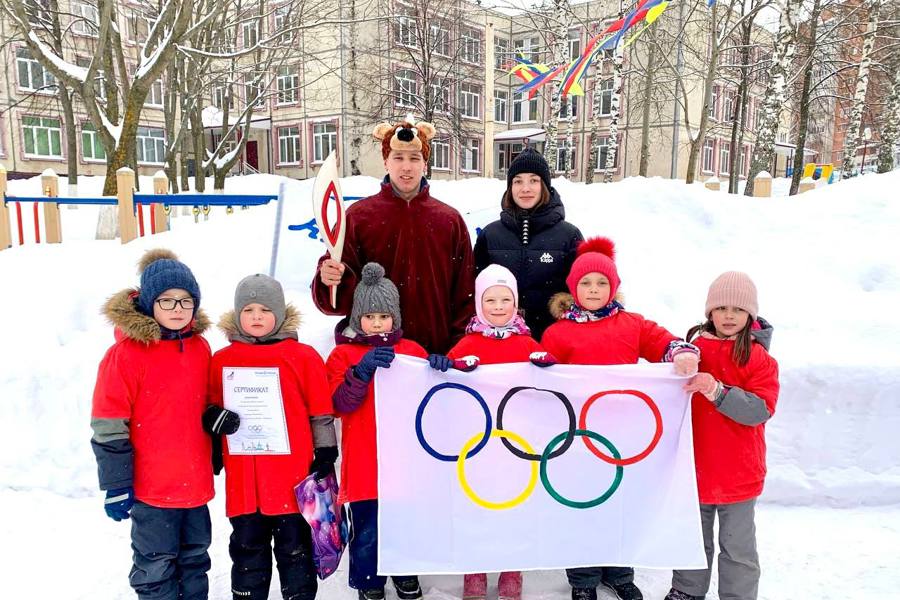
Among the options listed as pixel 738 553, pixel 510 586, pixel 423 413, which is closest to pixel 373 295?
pixel 423 413

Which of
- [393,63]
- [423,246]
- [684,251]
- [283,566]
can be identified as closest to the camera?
[283,566]

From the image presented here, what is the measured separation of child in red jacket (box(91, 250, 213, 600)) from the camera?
8.22 ft

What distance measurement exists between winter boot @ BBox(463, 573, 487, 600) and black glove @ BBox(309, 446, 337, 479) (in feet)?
3.08

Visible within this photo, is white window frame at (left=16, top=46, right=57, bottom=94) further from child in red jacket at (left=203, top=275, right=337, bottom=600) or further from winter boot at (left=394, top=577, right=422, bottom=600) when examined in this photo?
winter boot at (left=394, top=577, right=422, bottom=600)

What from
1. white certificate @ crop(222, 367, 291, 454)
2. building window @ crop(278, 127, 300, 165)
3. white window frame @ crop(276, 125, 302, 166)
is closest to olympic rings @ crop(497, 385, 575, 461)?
white certificate @ crop(222, 367, 291, 454)

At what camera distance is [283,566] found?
2.81 meters

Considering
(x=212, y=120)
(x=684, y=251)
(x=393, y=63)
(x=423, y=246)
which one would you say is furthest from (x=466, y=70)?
(x=423, y=246)

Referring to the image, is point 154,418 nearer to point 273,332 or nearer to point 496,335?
point 273,332

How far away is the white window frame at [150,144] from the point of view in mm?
30156

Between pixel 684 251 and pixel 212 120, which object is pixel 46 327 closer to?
pixel 684 251

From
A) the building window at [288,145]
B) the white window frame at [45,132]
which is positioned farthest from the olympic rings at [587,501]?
the white window frame at [45,132]

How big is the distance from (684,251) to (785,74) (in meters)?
9.55

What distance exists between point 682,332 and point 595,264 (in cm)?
214

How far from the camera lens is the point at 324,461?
2781mm
